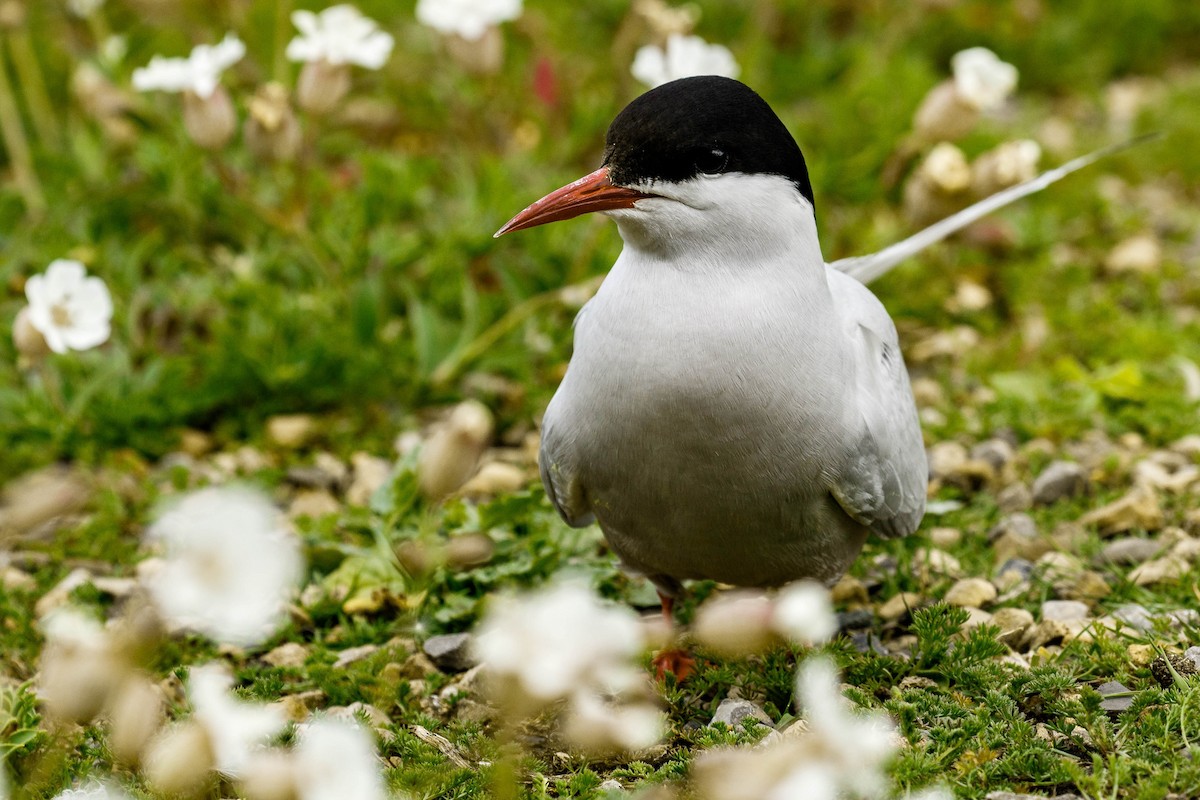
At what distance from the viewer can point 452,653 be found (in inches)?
121

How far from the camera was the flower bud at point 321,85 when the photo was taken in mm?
4238

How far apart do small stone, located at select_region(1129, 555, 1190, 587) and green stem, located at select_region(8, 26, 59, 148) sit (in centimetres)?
416

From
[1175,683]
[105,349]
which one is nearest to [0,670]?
[105,349]

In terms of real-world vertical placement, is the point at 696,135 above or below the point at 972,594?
above

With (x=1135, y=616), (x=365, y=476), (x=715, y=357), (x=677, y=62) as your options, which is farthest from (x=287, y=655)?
(x=677, y=62)

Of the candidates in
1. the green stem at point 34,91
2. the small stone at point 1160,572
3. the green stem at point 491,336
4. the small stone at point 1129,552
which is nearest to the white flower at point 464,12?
the green stem at point 491,336

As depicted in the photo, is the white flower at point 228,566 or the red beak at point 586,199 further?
the red beak at point 586,199

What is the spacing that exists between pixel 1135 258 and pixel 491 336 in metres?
2.65

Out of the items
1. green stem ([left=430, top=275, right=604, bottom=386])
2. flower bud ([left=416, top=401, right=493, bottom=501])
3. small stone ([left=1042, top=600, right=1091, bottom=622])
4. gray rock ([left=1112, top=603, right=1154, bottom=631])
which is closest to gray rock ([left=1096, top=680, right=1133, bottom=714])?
gray rock ([left=1112, top=603, right=1154, bottom=631])

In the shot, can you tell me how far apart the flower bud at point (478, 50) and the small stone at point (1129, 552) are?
270cm

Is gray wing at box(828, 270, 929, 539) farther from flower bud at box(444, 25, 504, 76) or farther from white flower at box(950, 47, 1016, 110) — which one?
flower bud at box(444, 25, 504, 76)

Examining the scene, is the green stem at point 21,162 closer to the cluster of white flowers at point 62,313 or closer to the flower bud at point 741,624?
the cluster of white flowers at point 62,313

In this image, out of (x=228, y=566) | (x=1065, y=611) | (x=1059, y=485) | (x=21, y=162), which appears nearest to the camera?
(x=228, y=566)

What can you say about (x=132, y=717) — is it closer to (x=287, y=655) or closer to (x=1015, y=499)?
(x=287, y=655)
